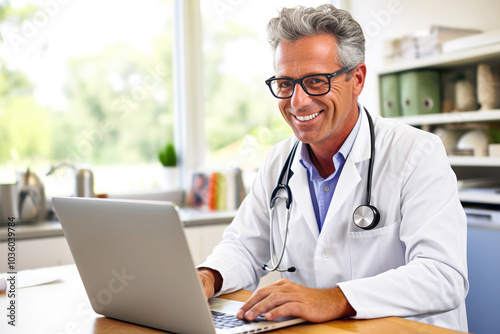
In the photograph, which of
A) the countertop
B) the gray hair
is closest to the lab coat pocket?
the gray hair

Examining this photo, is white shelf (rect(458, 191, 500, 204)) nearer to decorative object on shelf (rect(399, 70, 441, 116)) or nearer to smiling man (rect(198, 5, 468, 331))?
decorative object on shelf (rect(399, 70, 441, 116))

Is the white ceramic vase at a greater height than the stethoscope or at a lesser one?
lesser

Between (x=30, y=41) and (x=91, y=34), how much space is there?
0.34m

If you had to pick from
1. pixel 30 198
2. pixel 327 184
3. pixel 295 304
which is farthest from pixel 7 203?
pixel 295 304

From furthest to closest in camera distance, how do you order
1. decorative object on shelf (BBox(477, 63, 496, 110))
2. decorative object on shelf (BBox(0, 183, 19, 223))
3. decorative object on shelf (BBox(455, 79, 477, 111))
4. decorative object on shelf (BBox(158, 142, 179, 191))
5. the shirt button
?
decorative object on shelf (BBox(158, 142, 179, 191)) < decorative object on shelf (BBox(0, 183, 19, 223)) < decorative object on shelf (BBox(455, 79, 477, 111)) < decorative object on shelf (BBox(477, 63, 496, 110)) < the shirt button

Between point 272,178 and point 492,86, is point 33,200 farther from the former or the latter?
point 492,86

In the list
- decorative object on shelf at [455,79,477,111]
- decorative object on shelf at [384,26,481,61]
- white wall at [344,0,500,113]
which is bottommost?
decorative object on shelf at [455,79,477,111]

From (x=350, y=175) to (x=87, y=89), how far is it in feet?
6.70

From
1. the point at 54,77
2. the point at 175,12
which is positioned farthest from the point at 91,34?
the point at 175,12

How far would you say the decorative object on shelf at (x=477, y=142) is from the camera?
7.68 feet

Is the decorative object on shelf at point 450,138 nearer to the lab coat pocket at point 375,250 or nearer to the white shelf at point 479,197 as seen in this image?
the white shelf at point 479,197

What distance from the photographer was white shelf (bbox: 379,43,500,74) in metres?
2.24

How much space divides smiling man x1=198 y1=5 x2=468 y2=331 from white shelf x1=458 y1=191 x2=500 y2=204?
3.03 feet

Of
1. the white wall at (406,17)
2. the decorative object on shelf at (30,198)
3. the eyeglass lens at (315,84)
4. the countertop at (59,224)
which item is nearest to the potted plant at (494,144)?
the white wall at (406,17)
